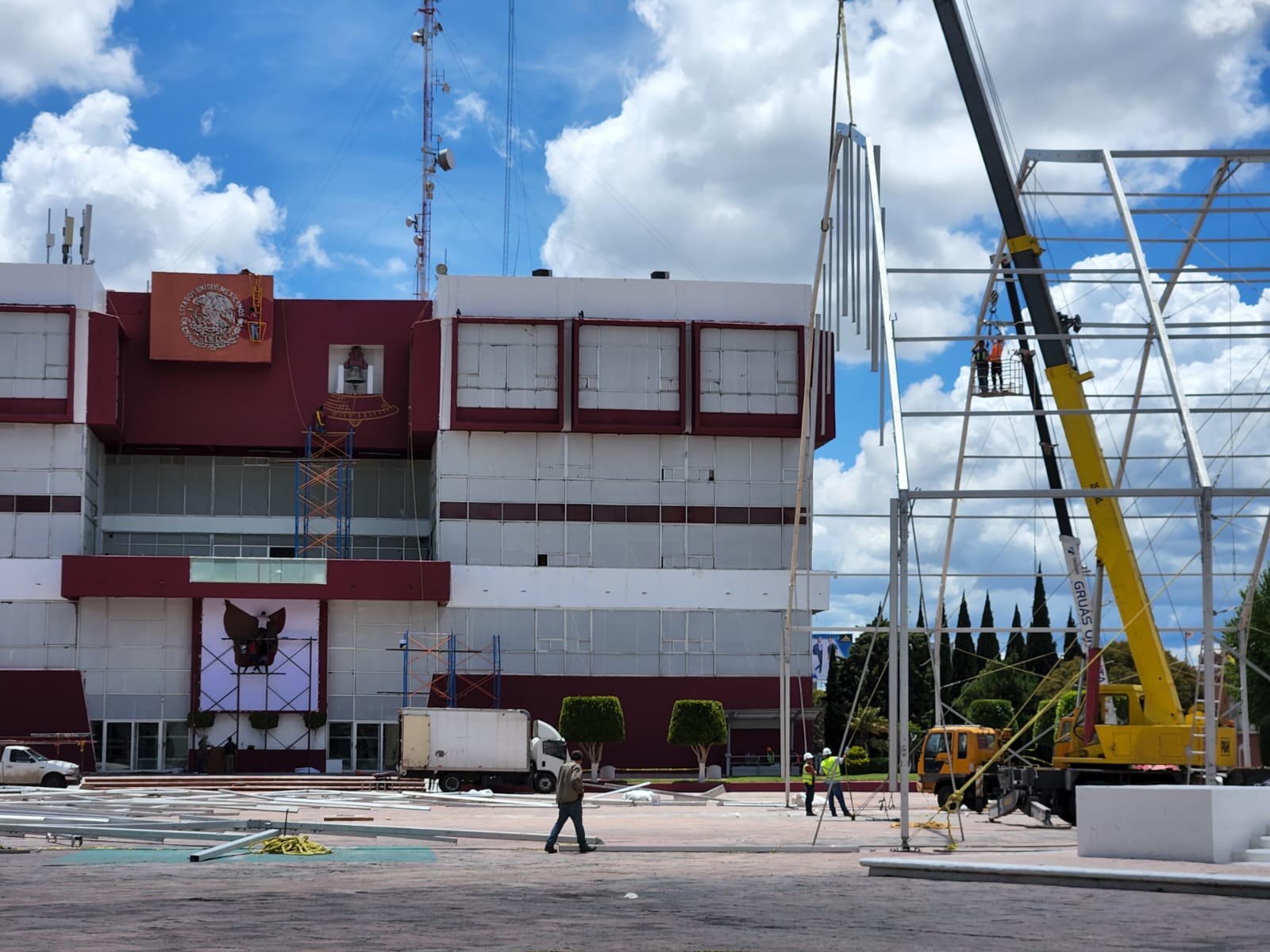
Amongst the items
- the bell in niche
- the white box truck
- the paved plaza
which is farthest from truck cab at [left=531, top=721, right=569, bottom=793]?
the paved plaza

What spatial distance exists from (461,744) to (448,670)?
15.9 m

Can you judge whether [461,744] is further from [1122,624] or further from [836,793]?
[1122,624]

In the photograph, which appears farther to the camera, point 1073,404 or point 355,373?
point 355,373

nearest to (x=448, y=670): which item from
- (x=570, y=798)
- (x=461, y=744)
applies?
(x=461, y=744)

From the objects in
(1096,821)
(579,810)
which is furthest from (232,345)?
(1096,821)

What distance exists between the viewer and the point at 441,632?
231ft

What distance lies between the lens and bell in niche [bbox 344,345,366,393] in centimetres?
7387

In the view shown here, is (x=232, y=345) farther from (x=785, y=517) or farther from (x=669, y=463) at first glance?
(x=785, y=517)

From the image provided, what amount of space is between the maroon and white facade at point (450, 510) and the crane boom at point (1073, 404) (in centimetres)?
3665

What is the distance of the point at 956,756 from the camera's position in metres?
41.5

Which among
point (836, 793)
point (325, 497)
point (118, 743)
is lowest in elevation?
point (118, 743)

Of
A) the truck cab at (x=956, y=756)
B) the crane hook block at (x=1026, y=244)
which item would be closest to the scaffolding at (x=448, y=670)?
the truck cab at (x=956, y=756)

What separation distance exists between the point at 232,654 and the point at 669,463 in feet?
70.0

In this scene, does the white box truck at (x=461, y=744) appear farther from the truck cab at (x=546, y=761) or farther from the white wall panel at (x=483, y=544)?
the white wall panel at (x=483, y=544)
